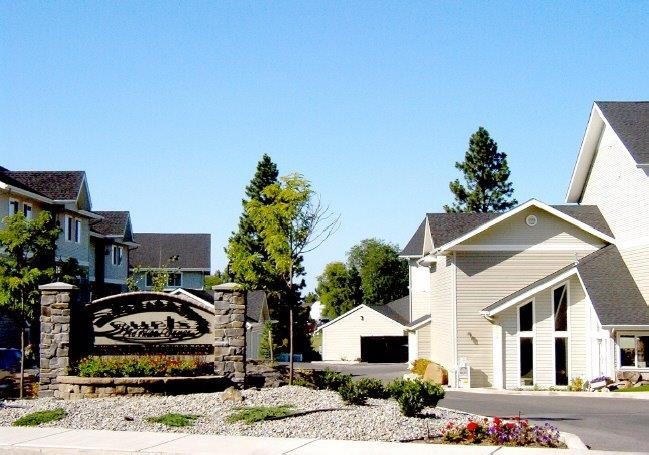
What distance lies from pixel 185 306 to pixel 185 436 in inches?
313

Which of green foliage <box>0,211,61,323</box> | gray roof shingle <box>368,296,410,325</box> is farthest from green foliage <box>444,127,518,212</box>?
green foliage <box>0,211,61,323</box>

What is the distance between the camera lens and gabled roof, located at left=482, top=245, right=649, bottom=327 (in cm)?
3122

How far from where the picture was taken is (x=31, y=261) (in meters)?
26.6

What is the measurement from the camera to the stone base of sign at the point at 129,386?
2084 centimetres

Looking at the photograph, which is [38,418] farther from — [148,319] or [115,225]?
[115,225]

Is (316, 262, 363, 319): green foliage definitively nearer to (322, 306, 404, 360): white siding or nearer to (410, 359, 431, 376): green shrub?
(322, 306, 404, 360): white siding

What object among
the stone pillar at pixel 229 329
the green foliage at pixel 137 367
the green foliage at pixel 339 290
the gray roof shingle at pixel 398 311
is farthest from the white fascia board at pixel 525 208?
the green foliage at pixel 339 290

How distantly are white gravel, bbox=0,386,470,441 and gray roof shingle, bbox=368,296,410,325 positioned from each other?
4958cm

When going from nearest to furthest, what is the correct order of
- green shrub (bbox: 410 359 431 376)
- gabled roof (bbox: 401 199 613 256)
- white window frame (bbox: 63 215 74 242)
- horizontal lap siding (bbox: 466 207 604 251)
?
1. gabled roof (bbox: 401 199 613 256)
2. horizontal lap siding (bbox: 466 207 604 251)
3. green shrub (bbox: 410 359 431 376)
4. white window frame (bbox: 63 215 74 242)

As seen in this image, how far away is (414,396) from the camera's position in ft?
54.2

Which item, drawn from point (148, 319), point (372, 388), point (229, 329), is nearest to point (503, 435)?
point (372, 388)

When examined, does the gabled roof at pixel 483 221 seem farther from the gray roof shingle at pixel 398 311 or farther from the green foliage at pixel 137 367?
the gray roof shingle at pixel 398 311

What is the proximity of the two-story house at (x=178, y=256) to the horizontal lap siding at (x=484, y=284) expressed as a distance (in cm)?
4822

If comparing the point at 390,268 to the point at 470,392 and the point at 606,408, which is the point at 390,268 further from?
the point at 606,408
